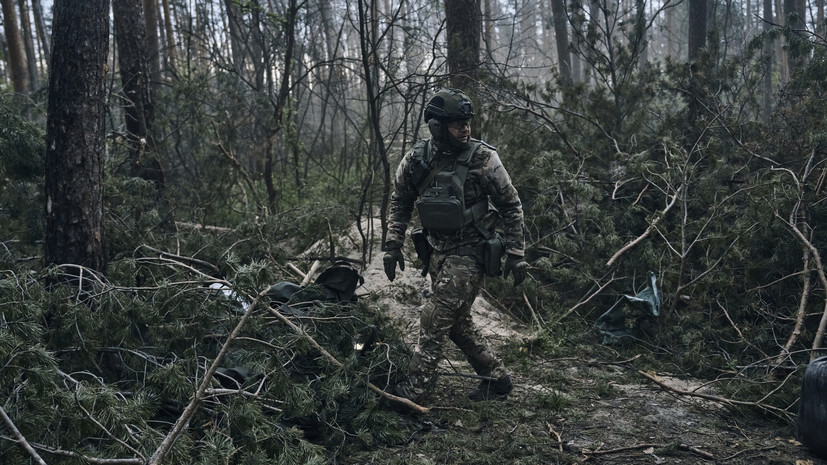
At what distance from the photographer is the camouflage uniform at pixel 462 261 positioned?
4406mm

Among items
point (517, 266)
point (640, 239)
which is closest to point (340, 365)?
point (517, 266)

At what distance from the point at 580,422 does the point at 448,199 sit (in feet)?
5.62

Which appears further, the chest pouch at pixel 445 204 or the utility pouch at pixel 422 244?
the utility pouch at pixel 422 244

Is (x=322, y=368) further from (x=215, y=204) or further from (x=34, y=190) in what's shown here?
(x=215, y=204)

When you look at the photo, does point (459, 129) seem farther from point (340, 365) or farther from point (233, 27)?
point (233, 27)

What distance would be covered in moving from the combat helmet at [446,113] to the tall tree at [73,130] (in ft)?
7.85

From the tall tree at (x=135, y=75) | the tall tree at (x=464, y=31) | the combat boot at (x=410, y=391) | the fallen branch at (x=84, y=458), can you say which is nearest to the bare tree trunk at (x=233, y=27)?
the tall tree at (x=135, y=75)

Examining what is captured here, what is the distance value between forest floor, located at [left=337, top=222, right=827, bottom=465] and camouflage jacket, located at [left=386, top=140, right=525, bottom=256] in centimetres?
107

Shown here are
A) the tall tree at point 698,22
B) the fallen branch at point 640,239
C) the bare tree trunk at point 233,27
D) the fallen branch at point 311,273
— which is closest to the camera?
the fallen branch at point 311,273

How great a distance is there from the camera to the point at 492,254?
4.37 m

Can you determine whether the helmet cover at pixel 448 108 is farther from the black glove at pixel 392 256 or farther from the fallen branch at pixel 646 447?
the fallen branch at pixel 646 447

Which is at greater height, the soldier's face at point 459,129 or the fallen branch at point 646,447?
the soldier's face at point 459,129

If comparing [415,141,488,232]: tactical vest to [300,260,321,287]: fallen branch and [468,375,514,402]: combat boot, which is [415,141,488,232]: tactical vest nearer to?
[468,375,514,402]: combat boot

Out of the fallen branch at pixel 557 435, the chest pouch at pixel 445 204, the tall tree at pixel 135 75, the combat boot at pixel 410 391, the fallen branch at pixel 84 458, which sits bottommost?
the fallen branch at pixel 557 435
